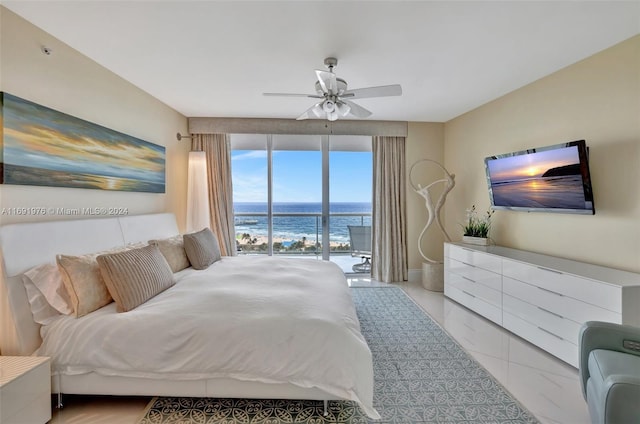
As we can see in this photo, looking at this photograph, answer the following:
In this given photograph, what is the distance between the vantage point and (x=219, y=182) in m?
4.46

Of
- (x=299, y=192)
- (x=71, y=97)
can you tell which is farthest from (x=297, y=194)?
(x=71, y=97)

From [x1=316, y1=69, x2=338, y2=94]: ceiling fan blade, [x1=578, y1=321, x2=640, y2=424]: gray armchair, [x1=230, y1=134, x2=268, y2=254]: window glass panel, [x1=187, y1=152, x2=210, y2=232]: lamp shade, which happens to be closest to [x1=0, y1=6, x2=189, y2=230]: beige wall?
[x1=187, y1=152, x2=210, y2=232]: lamp shade

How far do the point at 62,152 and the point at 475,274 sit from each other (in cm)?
417

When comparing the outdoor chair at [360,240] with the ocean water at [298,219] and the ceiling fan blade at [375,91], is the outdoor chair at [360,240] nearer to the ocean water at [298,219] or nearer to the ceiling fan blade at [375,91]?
the ocean water at [298,219]

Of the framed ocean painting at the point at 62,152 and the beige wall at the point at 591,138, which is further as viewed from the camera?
the beige wall at the point at 591,138

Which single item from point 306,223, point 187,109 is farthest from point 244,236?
point 187,109

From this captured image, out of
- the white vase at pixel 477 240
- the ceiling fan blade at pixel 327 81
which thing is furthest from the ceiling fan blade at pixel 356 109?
the white vase at pixel 477 240

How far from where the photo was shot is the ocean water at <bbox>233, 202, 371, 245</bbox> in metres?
4.79

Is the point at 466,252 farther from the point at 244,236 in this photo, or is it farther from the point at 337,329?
the point at 244,236

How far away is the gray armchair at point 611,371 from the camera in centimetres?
129

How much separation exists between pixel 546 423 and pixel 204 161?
14.2 ft

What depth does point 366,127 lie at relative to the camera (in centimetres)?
453

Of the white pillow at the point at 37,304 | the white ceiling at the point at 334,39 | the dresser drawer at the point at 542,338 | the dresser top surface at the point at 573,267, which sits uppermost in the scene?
the white ceiling at the point at 334,39

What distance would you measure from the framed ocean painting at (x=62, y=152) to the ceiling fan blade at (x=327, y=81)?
6.71 ft
